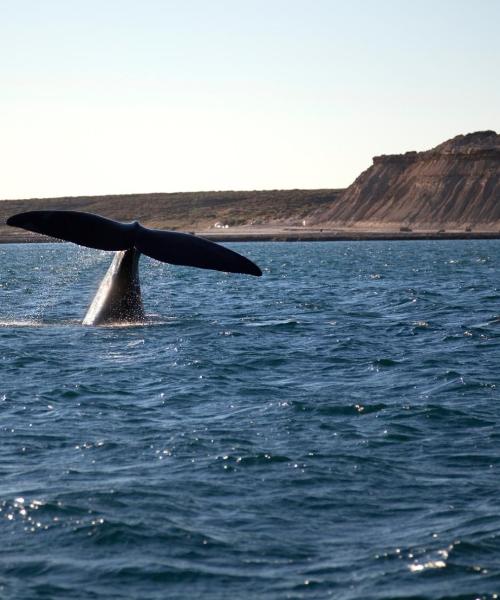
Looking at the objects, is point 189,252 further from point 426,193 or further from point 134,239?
point 426,193

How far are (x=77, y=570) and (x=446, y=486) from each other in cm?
460

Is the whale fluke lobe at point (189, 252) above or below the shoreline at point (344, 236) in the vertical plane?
above

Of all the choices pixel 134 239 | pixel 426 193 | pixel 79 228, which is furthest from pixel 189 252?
pixel 426 193

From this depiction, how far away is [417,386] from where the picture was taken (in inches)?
809

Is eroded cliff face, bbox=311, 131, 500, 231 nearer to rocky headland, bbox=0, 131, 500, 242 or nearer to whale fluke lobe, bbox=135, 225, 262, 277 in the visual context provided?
rocky headland, bbox=0, 131, 500, 242

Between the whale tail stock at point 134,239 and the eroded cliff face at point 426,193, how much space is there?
A: 136m

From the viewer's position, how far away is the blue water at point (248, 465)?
426 inches

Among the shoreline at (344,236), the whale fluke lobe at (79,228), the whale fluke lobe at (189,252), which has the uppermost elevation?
the whale fluke lobe at (79,228)

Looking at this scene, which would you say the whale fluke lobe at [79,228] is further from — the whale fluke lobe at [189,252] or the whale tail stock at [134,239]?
the whale fluke lobe at [189,252]

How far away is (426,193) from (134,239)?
147397 mm

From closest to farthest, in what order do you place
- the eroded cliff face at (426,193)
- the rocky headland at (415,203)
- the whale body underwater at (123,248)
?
the whale body underwater at (123,248) < the rocky headland at (415,203) < the eroded cliff face at (426,193)

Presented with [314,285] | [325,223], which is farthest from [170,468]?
[325,223]

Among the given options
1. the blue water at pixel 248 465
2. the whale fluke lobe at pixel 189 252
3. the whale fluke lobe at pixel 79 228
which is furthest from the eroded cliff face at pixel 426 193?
the blue water at pixel 248 465

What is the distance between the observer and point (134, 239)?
26922mm
